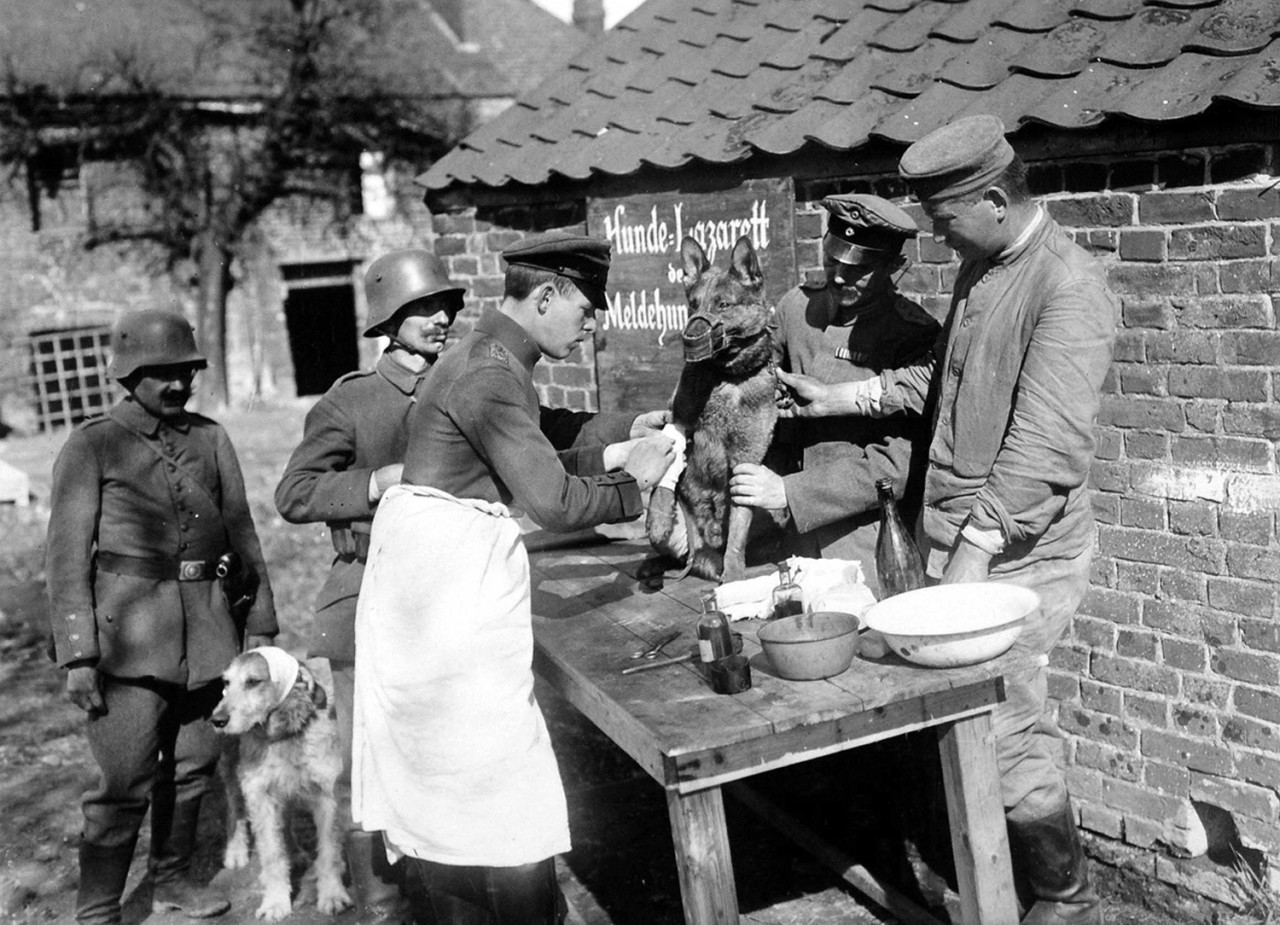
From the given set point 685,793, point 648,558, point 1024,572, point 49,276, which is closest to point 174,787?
point 648,558

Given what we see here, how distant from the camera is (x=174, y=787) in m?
5.11

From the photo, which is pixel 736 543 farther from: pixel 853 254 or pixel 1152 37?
pixel 1152 37

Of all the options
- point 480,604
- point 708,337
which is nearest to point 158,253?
point 708,337

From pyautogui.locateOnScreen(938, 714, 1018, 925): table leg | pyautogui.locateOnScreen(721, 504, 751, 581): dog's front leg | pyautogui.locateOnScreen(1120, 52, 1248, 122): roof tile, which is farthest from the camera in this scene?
pyautogui.locateOnScreen(721, 504, 751, 581): dog's front leg

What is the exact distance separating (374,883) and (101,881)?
1039 mm

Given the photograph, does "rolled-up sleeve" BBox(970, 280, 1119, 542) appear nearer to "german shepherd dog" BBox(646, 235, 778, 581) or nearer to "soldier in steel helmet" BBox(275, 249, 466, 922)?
A: "german shepherd dog" BBox(646, 235, 778, 581)

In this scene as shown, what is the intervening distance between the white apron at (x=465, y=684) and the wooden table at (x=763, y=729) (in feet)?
0.79

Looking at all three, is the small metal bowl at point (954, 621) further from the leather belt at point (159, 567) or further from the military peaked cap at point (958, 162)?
the leather belt at point (159, 567)

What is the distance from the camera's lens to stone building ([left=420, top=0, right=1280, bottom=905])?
405 cm

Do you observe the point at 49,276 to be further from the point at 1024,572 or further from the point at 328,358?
the point at 1024,572

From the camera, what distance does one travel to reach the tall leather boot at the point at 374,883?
492 cm

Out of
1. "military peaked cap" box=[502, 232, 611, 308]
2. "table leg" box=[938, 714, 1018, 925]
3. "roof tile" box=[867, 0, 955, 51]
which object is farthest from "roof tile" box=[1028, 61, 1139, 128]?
"table leg" box=[938, 714, 1018, 925]

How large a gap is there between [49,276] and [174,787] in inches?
737

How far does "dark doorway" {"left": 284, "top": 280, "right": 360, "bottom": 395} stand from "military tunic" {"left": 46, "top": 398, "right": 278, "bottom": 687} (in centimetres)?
1908
